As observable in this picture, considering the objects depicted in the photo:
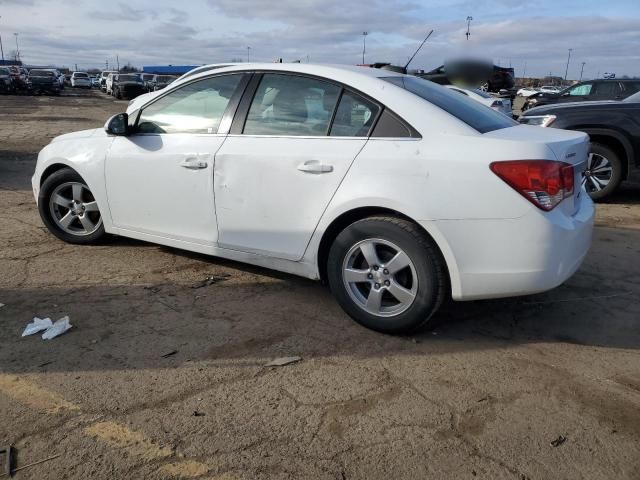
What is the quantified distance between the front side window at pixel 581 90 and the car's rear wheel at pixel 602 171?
10808 millimetres

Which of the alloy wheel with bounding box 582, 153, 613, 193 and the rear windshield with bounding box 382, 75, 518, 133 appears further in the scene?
the alloy wheel with bounding box 582, 153, 613, 193

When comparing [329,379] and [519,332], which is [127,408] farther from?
[519,332]

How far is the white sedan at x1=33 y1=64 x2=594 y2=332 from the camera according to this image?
3061 mm

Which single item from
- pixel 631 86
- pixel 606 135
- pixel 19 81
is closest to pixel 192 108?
pixel 606 135

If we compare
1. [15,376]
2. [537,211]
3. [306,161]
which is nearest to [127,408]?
[15,376]

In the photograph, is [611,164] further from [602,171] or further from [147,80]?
[147,80]

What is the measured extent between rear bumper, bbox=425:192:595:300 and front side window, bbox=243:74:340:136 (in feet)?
3.63

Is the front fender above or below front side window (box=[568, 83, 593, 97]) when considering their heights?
below

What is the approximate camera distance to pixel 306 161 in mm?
3525

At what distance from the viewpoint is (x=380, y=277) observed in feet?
11.1

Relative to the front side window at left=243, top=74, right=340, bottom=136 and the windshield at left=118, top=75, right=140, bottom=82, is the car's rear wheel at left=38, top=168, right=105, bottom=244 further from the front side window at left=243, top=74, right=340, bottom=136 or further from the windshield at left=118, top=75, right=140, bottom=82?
the windshield at left=118, top=75, right=140, bottom=82

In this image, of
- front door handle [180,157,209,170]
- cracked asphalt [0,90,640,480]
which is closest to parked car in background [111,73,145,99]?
front door handle [180,157,209,170]

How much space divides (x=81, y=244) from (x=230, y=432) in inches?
128

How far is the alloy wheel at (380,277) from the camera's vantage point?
10.9ft
